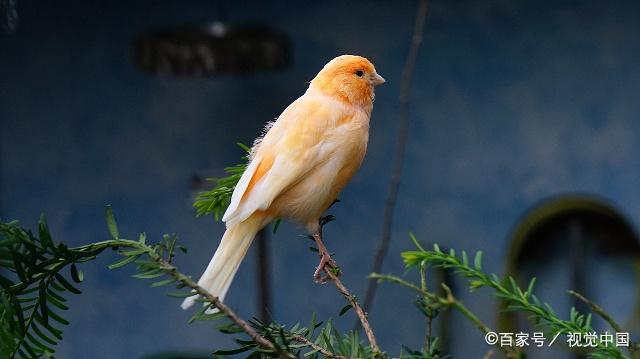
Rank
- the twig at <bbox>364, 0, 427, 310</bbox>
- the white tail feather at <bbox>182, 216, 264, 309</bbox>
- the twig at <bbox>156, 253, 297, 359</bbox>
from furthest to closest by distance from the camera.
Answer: the twig at <bbox>364, 0, 427, 310</bbox> < the white tail feather at <bbox>182, 216, 264, 309</bbox> < the twig at <bbox>156, 253, 297, 359</bbox>

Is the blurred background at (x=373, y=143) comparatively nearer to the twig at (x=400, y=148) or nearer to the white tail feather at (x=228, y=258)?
the twig at (x=400, y=148)

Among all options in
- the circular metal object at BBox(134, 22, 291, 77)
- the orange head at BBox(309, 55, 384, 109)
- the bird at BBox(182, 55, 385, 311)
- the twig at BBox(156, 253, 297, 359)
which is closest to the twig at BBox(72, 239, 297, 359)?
the twig at BBox(156, 253, 297, 359)

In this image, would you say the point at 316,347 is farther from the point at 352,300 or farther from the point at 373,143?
the point at 373,143

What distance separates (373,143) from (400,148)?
0.05 metres

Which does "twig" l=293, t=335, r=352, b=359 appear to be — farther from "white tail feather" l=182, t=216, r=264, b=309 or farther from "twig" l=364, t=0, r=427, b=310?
"twig" l=364, t=0, r=427, b=310

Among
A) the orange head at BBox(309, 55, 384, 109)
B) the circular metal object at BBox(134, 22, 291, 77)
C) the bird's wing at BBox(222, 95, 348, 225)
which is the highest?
the circular metal object at BBox(134, 22, 291, 77)

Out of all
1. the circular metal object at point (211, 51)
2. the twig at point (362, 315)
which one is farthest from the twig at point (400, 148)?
the twig at point (362, 315)

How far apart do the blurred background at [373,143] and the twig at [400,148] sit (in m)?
0.01

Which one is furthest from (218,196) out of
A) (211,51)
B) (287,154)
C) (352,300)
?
(211,51)

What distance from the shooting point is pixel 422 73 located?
69.6 inches

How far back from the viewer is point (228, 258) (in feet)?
1.87

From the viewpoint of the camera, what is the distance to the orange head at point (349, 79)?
649 millimetres

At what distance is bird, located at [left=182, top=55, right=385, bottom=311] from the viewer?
0.58 meters

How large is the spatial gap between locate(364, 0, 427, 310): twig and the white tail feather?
116cm
